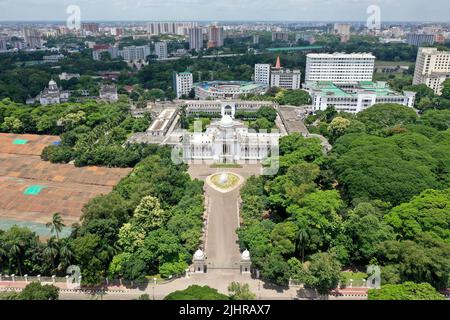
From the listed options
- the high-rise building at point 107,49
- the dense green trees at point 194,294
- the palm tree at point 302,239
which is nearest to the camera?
the dense green trees at point 194,294

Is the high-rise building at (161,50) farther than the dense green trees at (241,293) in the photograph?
Yes

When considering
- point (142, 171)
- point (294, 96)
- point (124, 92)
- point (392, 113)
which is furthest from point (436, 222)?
point (124, 92)

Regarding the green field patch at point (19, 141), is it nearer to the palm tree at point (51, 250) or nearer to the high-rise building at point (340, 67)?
the palm tree at point (51, 250)

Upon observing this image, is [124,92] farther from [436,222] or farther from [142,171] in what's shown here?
[436,222]

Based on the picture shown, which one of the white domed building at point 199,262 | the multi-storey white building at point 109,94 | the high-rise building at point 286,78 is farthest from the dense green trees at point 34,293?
the high-rise building at point 286,78

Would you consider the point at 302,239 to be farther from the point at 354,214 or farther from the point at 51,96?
the point at 51,96

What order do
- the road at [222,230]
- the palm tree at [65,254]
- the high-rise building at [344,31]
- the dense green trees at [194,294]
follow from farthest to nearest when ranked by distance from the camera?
the high-rise building at [344,31], the road at [222,230], the palm tree at [65,254], the dense green trees at [194,294]
